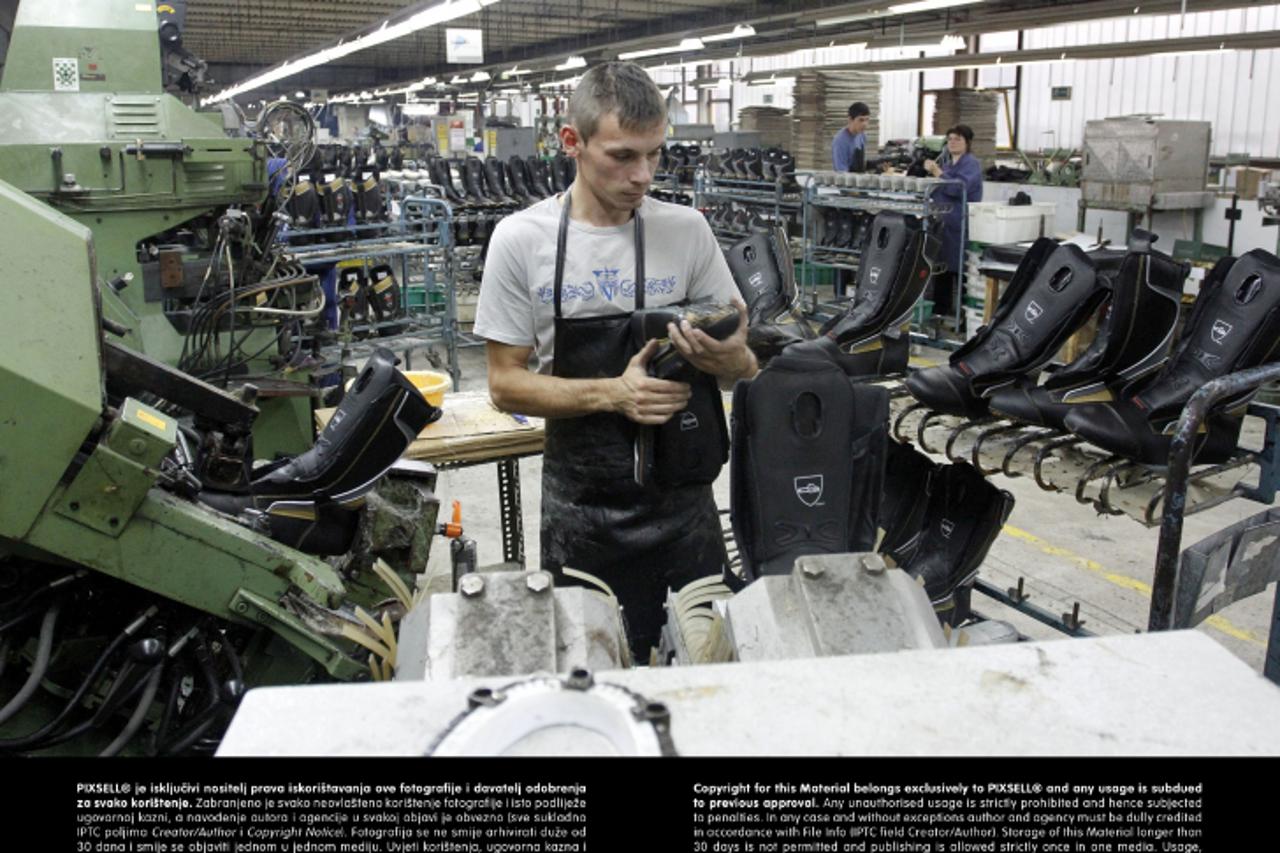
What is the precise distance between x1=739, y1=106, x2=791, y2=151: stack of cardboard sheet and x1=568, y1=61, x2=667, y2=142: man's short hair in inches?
451

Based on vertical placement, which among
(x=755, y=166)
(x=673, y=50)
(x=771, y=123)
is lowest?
(x=755, y=166)

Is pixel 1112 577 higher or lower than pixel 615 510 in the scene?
lower

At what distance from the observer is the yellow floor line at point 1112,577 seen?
365cm

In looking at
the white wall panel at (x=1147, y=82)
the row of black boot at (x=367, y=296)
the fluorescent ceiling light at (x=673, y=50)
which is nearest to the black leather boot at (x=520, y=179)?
the fluorescent ceiling light at (x=673, y=50)

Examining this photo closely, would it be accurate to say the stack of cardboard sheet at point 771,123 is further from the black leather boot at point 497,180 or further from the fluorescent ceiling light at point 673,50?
the black leather boot at point 497,180

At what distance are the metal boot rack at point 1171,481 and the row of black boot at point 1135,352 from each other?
59 mm

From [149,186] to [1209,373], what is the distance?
12.3ft

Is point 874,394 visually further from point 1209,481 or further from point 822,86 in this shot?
Answer: point 822,86

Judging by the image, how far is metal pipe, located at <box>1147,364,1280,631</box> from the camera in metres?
2.04

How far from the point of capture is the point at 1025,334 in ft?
8.55

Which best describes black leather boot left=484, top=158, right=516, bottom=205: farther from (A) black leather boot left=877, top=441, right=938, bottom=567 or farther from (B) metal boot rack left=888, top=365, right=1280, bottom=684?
(B) metal boot rack left=888, top=365, right=1280, bottom=684

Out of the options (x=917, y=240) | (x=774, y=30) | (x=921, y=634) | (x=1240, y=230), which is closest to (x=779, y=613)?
(x=921, y=634)

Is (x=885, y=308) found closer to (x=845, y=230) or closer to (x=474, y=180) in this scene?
(x=845, y=230)

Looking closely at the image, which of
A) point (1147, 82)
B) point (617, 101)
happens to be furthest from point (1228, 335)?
point (1147, 82)
